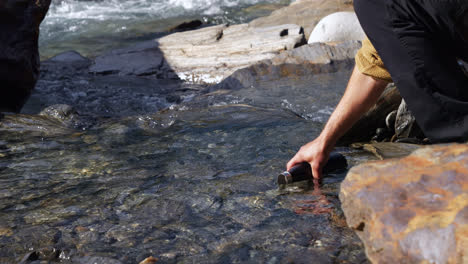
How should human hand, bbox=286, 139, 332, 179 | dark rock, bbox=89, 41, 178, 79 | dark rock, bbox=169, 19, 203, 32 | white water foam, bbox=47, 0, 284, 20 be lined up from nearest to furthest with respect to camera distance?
human hand, bbox=286, 139, 332, 179 < dark rock, bbox=89, 41, 178, 79 < dark rock, bbox=169, 19, 203, 32 < white water foam, bbox=47, 0, 284, 20

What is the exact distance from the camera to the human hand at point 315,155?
2.65m

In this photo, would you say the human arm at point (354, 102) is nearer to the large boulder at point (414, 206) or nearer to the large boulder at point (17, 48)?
the large boulder at point (414, 206)

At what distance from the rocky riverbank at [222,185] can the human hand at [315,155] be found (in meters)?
0.17

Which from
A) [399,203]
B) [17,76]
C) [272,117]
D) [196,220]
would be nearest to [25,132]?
[17,76]

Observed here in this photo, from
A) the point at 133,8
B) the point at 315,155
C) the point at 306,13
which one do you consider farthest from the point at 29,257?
the point at 133,8

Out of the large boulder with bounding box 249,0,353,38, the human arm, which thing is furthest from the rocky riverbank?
the large boulder with bounding box 249,0,353,38

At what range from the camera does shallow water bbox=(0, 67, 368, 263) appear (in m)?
2.29

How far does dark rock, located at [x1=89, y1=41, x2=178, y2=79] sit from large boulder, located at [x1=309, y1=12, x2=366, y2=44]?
251cm

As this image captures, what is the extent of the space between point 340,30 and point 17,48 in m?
4.99

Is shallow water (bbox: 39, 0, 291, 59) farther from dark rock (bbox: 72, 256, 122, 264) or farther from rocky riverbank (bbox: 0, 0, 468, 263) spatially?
dark rock (bbox: 72, 256, 122, 264)

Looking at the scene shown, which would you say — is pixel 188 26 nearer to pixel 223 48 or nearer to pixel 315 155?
pixel 223 48

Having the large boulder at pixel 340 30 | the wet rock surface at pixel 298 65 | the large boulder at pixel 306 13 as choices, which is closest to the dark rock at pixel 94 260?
the wet rock surface at pixel 298 65

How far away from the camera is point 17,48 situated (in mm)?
5543

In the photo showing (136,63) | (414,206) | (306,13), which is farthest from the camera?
(306,13)
